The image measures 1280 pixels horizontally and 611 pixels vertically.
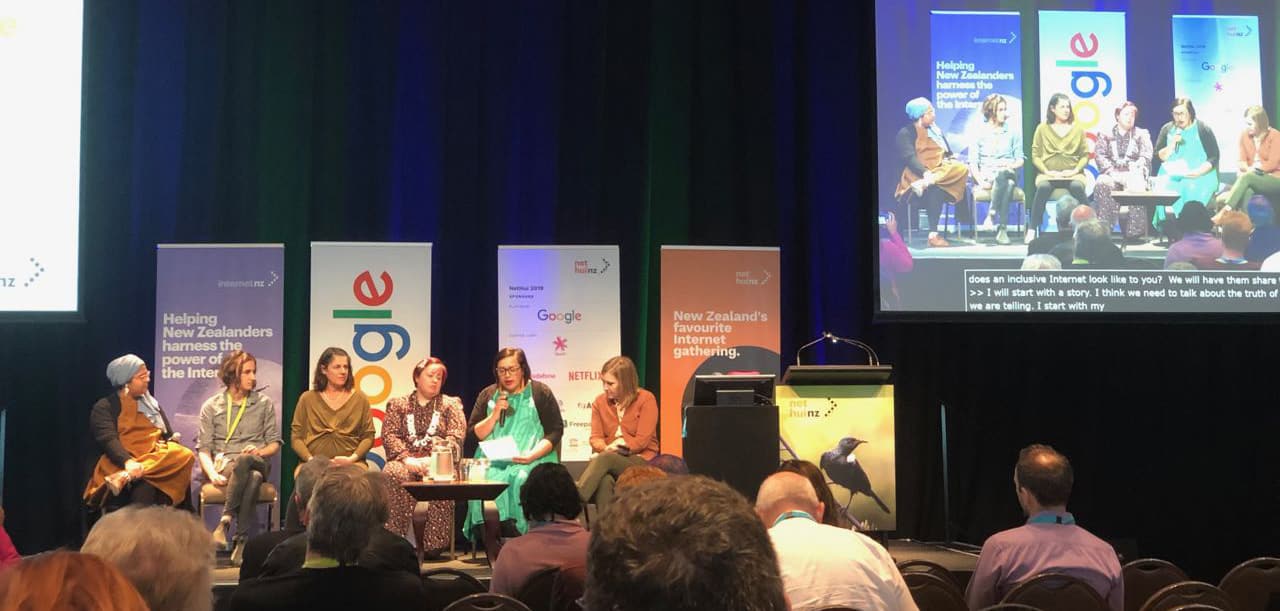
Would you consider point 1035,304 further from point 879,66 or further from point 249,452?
point 249,452

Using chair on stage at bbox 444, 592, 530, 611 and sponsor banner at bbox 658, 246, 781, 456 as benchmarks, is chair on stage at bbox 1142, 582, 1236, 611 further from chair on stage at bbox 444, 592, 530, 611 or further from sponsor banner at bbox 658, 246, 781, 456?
sponsor banner at bbox 658, 246, 781, 456

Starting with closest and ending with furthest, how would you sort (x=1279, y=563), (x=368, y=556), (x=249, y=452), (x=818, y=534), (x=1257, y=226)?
(x=818, y=534) → (x=368, y=556) → (x=1279, y=563) → (x=249, y=452) → (x=1257, y=226)

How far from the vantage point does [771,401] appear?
5910mm

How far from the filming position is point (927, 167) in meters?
7.40

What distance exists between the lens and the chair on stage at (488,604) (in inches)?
110

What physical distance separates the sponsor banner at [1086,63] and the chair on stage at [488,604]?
5586 mm

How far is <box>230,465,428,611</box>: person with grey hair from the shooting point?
276 cm

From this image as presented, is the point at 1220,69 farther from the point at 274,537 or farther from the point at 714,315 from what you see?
the point at 274,537

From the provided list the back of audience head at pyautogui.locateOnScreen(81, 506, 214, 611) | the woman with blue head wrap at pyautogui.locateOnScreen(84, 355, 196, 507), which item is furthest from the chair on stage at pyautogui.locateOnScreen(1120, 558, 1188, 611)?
the woman with blue head wrap at pyautogui.locateOnScreen(84, 355, 196, 507)

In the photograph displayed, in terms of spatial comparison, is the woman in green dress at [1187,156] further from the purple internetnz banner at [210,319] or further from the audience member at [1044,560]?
the purple internetnz banner at [210,319]

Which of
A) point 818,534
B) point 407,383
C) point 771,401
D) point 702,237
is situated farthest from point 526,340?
point 818,534

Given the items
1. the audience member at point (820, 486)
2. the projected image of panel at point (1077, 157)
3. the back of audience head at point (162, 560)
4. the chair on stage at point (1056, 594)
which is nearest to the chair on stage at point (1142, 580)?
the chair on stage at point (1056, 594)

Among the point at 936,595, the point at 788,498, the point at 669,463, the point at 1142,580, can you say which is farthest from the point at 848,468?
the point at 788,498

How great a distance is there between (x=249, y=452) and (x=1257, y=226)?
604 cm
